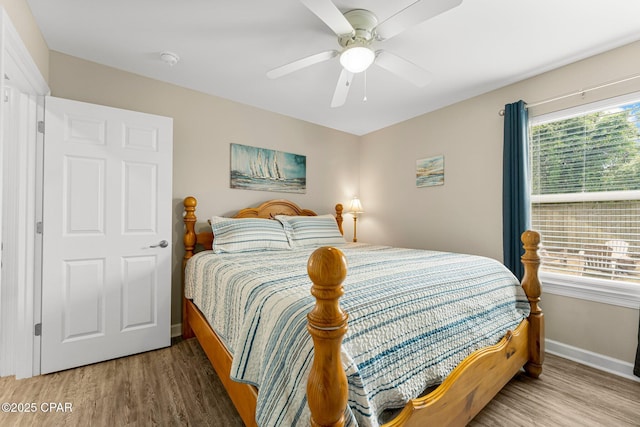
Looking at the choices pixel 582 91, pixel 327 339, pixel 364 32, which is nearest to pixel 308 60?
pixel 364 32

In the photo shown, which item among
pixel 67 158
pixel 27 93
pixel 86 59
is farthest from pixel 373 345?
pixel 86 59

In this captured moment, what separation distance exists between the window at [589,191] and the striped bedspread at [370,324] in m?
0.89

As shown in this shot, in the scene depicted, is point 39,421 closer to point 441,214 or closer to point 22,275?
point 22,275

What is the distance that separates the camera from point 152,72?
8.52 ft

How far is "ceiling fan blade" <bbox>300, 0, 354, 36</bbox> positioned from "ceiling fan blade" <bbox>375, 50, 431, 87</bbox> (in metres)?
0.31

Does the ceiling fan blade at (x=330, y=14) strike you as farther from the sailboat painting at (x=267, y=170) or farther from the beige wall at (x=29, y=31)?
the sailboat painting at (x=267, y=170)

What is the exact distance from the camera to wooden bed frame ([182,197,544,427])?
0.83 meters

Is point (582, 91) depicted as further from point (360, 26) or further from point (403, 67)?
point (360, 26)

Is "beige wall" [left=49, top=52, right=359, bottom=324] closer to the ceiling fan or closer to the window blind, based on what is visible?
the ceiling fan

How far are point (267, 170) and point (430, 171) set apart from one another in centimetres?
194

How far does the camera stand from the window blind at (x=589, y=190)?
6.95 feet

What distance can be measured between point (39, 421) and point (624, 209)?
4051mm

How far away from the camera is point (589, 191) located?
2309 mm

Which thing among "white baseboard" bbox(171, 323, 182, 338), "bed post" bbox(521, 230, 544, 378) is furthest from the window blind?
"white baseboard" bbox(171, 323, 182, 338)
